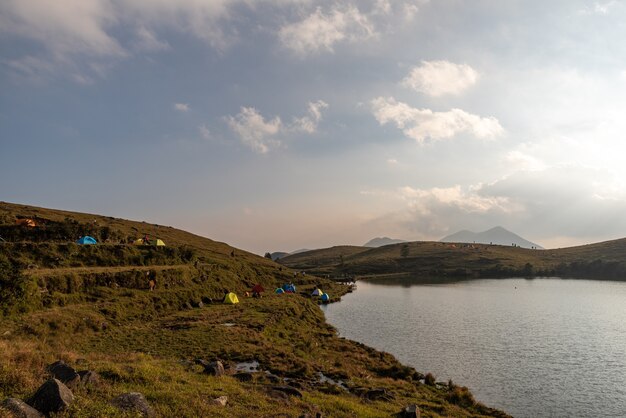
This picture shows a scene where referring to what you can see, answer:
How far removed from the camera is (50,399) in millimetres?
13664

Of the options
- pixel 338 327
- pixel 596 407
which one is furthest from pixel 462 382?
pixel 338 327

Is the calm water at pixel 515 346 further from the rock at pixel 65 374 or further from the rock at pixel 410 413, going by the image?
the rock at pixel 65 374

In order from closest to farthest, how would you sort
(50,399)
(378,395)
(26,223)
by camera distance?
(50,399)
(378,395)
(26,223)

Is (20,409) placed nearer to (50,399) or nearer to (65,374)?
(50,399)

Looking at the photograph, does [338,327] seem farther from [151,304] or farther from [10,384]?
[10,384]

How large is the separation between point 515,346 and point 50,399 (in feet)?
165

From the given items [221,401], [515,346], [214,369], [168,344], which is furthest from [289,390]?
[515,346]

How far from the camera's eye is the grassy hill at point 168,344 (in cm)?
1852

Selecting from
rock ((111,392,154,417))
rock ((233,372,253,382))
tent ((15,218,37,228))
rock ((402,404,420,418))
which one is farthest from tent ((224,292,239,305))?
rock ((111,392,154,417))

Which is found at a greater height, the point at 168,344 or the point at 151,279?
the point at 151,279

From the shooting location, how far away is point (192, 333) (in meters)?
38.0

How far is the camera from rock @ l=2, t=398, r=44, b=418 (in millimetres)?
12516

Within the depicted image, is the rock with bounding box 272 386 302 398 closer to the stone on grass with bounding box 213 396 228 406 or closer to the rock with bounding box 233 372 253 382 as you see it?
the rock with bounding box 233 372 253 382

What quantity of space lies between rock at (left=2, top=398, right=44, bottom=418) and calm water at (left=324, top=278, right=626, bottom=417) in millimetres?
30017
